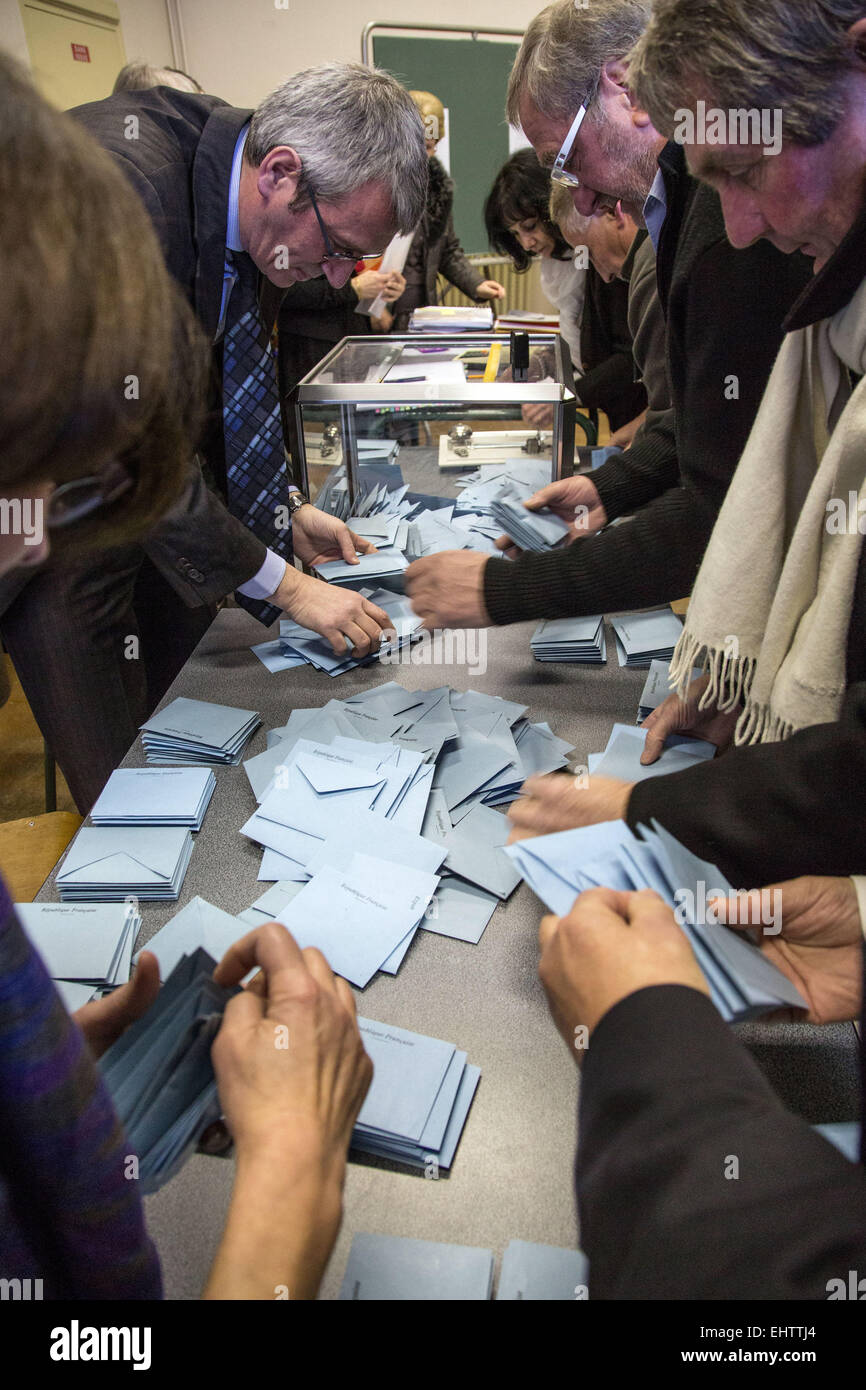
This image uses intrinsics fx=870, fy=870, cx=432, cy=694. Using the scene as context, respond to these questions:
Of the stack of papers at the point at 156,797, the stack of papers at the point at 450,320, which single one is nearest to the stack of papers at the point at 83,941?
the stack of papers at the point at 156,797

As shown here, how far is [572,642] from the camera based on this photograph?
185 cm

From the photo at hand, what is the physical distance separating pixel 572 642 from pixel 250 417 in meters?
0.92

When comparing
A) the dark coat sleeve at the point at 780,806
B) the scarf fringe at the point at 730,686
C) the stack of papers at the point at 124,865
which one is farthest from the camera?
the scarf fringe at the point at 730,686

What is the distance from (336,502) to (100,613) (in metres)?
0.77

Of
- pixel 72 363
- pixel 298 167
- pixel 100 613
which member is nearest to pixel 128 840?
pixel 100 613

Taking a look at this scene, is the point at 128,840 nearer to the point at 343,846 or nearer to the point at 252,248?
the point at 343,846

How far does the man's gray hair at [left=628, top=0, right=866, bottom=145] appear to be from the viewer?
0.92 m

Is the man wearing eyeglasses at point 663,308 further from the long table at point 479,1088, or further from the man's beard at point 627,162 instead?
the long table at point 479,1088

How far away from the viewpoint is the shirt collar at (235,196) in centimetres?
184

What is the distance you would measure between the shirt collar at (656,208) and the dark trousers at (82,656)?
1252mm

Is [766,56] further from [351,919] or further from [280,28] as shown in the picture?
[280,28]

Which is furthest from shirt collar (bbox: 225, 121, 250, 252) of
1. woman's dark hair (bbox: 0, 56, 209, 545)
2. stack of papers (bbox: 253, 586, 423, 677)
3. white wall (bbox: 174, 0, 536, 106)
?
white wall (bbox: 174, 0, 536, 106)

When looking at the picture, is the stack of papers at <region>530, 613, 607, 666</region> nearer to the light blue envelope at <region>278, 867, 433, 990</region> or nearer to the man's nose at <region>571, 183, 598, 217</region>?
the light blue envelope at <region>278, 867, 433, 990</region>

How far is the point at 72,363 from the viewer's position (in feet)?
1.77
